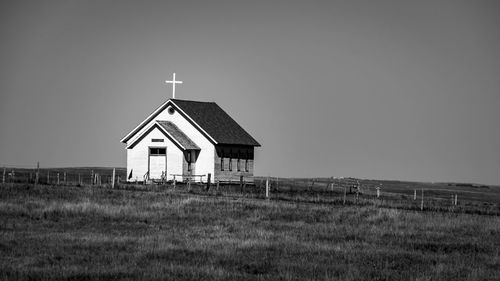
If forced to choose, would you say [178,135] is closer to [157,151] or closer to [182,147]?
[182,147]

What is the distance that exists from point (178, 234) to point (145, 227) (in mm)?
2842

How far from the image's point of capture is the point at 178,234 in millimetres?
30000

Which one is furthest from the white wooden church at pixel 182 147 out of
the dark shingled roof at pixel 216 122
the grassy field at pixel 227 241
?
the grassy field at pixel 227 241

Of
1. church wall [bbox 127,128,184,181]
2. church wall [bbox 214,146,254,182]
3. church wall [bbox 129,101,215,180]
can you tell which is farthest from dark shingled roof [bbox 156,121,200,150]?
church wall [bbox 214,146,254,182]

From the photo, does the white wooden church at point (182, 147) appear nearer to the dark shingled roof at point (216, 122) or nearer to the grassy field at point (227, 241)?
the dark shingled roof at point (216, 122)

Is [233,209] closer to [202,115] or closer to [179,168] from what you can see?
[179,168]

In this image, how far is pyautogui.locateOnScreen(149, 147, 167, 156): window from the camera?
65.3 m

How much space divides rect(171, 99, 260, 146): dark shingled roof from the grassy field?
21192mm

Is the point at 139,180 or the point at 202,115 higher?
the point at 202,115

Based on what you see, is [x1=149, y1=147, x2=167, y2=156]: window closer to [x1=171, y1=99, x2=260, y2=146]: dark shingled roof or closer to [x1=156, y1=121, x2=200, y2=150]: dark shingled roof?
[x1=156, y1=121, x2=200, y2=150]: dark shingled roof

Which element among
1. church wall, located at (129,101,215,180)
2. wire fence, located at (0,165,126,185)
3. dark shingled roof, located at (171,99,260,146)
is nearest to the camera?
wire fence, located at (0,165,126,185)

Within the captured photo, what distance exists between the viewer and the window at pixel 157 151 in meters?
65.3

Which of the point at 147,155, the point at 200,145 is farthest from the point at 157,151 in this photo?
the point at 200,145

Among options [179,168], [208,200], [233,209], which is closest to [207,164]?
[179,168]
